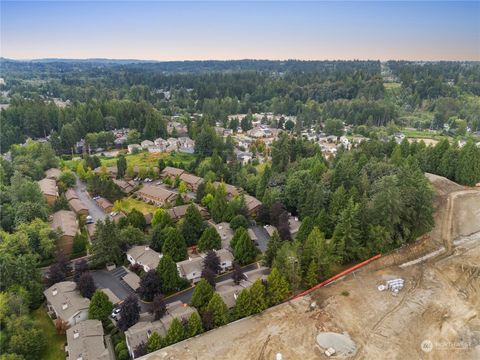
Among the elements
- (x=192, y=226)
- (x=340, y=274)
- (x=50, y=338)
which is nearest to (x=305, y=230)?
(x=340, y=274)

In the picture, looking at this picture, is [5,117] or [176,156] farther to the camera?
[5,117]

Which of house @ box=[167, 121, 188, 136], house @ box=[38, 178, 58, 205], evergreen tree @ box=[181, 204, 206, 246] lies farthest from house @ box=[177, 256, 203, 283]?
house @ box=[167, 121, 188, 136]

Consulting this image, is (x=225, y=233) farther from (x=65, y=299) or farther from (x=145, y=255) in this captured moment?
(x=65, y=299)

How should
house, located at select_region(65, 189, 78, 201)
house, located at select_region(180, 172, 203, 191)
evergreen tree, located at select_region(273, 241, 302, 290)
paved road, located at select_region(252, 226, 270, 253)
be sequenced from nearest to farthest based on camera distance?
evergreen tree, located at select_region(273, 241, 302, 290) → paved road, located at select_region(252, 226, 270, 253) → house, located at select_region(65, 189, 78, 201) → house, located at select_region(180, 172, 203, 191)

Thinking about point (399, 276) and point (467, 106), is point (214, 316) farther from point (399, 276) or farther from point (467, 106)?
point (467, 106)

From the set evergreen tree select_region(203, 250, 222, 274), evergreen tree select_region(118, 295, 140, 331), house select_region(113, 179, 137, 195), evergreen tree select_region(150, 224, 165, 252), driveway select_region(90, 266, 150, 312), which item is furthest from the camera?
house select_region(113, 179, 137, 195)

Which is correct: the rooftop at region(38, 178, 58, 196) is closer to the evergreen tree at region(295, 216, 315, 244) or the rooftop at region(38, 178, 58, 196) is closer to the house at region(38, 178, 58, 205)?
the house at region(38, 178, 58, 205)

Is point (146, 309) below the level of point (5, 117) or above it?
below

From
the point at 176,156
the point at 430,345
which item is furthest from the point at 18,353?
the point at 176,156
